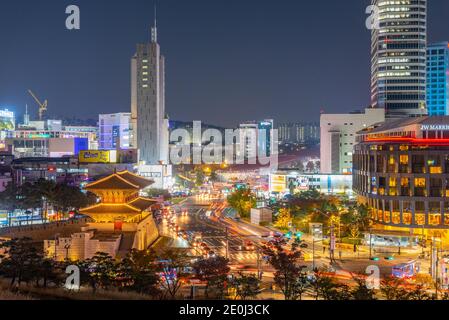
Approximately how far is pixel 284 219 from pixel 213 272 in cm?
2599

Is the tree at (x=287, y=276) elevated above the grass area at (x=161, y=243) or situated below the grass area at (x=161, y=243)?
above

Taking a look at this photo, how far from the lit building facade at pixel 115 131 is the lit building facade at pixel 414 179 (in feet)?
222

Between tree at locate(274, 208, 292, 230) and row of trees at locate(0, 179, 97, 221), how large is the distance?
726 inches

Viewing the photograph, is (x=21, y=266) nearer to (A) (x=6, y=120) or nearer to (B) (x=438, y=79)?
(B) (x=438, y=79)

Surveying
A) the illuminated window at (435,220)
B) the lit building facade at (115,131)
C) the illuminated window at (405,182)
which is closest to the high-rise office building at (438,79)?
the lit building facade at (115,131)

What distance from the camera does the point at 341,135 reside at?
79.1 meters

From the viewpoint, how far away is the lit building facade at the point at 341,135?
78.3 meters

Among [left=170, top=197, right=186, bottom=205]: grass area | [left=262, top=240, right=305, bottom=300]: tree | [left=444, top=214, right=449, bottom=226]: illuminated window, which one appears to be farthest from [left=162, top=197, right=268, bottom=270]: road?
[left=444, top=214, right=449, bottom=226]: illuminated window

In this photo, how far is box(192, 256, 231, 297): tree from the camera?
22281mm

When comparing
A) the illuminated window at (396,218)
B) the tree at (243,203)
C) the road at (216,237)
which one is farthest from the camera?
the tree at (243,203)

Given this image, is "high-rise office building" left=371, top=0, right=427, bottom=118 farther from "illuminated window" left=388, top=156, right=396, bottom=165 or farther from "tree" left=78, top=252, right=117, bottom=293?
"tree" left=78, top=252, right=117, bottom=293

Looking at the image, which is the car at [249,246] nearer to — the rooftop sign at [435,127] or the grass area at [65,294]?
the grass area at [65,294]

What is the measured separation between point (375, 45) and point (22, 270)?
72601 millimetres

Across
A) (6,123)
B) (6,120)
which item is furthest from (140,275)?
(6,120)
